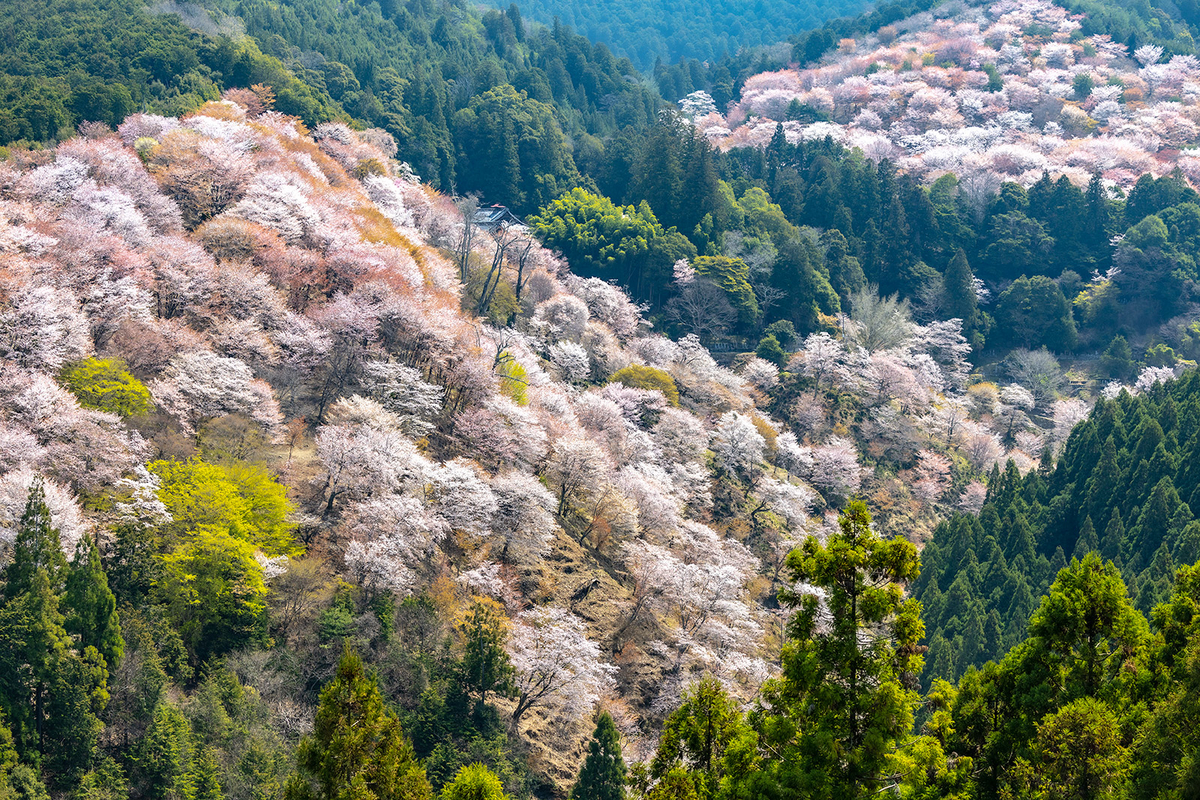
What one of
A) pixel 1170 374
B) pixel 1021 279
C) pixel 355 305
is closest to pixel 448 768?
pixel 355 305

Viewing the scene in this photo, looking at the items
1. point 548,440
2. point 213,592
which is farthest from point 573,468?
point 213,592

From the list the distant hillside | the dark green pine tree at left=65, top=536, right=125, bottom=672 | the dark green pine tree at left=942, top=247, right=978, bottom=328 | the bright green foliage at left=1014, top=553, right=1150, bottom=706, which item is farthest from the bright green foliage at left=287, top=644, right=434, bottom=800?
the distant hillside

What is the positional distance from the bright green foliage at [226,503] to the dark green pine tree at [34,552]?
3.81 meters

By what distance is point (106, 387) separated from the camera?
103ft

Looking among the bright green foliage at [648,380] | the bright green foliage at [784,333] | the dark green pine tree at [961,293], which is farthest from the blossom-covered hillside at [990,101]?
the bright green foliage at [648,380]

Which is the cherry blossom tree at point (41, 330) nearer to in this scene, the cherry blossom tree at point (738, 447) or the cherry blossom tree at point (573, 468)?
the cherry blossom tree at point (573, 468)

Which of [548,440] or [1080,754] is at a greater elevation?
[1080,754]

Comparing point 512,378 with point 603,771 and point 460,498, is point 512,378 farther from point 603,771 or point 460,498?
point 603,771

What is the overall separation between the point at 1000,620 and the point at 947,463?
1969 centimetres

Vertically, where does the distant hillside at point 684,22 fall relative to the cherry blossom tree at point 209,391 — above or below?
below

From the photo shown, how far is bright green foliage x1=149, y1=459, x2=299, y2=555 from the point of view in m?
29.5

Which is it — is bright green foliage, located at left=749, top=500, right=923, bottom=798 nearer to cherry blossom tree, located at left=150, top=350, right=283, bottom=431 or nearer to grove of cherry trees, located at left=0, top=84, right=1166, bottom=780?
grove of cherry trees, located at left=0, top=84, right=1166, bottom=780

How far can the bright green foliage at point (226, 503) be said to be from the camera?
1160 inches

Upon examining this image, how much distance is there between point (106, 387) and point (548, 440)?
17.4 meters
